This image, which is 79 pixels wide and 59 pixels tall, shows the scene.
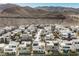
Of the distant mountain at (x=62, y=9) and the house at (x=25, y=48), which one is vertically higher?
the distant mountain at (x=62, y=9)

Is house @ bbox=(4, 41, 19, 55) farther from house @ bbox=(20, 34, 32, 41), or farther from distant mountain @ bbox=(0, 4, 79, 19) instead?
distant mountain @ bbox=(0, 4, 79, 19)

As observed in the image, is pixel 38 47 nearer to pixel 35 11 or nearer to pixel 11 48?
pixel 11 48

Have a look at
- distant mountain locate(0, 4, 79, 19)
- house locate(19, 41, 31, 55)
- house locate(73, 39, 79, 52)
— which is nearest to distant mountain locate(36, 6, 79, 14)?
distant mountain locate(0, 4, 79, 19)

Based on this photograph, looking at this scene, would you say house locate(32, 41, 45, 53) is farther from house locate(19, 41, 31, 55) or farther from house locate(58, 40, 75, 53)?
house locate(58, 40, 75, 53)

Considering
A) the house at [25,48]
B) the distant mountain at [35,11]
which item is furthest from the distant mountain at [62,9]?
the house at [25,48]

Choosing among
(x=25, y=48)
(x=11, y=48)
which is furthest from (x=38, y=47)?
(x=11, y=48)

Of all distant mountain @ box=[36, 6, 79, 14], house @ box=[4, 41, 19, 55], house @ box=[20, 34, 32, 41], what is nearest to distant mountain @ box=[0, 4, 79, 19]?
distant mountain @ box=[36, 6, 79, 14]

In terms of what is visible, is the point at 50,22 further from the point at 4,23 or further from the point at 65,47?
the point at 4,23

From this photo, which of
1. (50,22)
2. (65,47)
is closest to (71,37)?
(65,47)

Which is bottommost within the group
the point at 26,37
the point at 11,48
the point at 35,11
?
the point at 11,48

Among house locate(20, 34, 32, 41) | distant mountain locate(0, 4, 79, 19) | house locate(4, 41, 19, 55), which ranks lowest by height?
house locate(4, 41, 19, 55)

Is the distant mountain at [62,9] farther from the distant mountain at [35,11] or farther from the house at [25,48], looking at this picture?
the house at [25,48]

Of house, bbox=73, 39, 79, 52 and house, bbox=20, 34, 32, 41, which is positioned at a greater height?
house, bbox=20, 34, 32, 41
